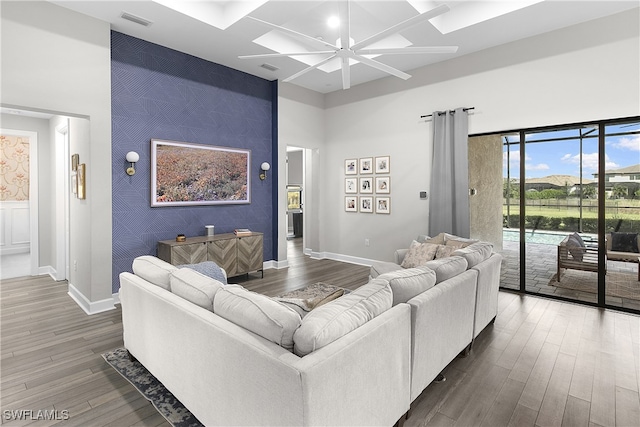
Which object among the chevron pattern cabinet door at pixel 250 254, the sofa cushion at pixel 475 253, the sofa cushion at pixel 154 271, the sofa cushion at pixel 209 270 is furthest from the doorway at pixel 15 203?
the sofa cushion at pixel 475 253

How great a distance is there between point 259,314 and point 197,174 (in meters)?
3.95

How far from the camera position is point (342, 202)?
22.1ft

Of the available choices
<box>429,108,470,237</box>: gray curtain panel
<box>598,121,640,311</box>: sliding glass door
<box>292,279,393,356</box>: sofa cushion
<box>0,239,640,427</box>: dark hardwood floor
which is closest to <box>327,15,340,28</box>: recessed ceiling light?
<box>429,108,470,237</box>: gray curtain panel

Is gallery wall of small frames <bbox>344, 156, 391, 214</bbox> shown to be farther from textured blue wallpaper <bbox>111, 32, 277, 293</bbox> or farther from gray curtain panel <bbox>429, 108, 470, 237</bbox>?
textured blue wallpaper <bbox>111, 32, 277, 293</bbox>

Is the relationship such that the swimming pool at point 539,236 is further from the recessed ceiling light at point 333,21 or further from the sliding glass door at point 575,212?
the recessed ceiling light at point 333,21

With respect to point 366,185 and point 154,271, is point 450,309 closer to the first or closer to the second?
Result: point 154,271

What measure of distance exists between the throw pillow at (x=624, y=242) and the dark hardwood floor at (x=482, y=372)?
76cm

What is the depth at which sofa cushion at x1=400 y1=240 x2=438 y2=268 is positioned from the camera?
3.96m

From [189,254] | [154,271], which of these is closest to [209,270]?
[154,271]

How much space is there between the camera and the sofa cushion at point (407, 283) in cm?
209

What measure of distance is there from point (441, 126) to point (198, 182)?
3.87 meters

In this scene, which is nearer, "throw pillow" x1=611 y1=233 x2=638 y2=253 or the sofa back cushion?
the sofa back cushion

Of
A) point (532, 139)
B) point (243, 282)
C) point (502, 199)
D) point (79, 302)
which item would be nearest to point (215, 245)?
point (243, 282)

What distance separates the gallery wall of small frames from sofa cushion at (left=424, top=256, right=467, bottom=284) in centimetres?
328
